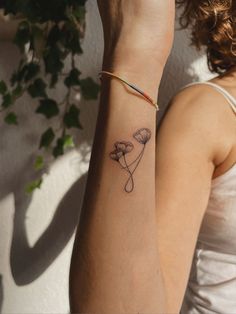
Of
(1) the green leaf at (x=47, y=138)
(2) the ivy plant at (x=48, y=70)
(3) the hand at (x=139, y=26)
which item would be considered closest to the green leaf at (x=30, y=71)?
(2) the ivy plant at (x=48, y=70)

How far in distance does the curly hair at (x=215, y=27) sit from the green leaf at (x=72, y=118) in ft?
0.87

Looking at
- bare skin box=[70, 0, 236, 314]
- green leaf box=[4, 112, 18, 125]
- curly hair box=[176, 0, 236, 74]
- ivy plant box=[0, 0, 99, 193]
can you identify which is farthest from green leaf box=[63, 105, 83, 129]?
bare skin box=[70, 0, 236, 314]

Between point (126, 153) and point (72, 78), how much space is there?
A: 0.41 meters

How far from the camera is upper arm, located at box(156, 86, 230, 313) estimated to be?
0.48 metres

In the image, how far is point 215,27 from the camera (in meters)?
0.66

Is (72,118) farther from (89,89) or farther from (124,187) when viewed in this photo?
(124,187)

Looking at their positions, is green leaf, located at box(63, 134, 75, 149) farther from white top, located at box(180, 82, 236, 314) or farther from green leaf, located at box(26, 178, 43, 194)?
white top, located at box(180, 82, 236, 314)

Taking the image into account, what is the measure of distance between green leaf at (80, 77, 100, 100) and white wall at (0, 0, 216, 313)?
5cm

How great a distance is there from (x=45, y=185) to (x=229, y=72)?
0.46 m

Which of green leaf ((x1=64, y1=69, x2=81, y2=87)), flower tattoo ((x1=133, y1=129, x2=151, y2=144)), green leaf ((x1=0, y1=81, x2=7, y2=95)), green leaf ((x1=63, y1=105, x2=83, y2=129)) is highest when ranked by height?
flower tattoo ((x1=133, y1=129, x2=151, y2=144))

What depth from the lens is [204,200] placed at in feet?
1.73

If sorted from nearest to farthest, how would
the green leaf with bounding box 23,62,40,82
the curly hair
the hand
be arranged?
the hand → the curly hair → the green leaf with bounding box 23,62,40,82

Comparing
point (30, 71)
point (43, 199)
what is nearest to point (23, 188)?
point (43, 199)

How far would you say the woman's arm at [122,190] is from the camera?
0.41 meters
